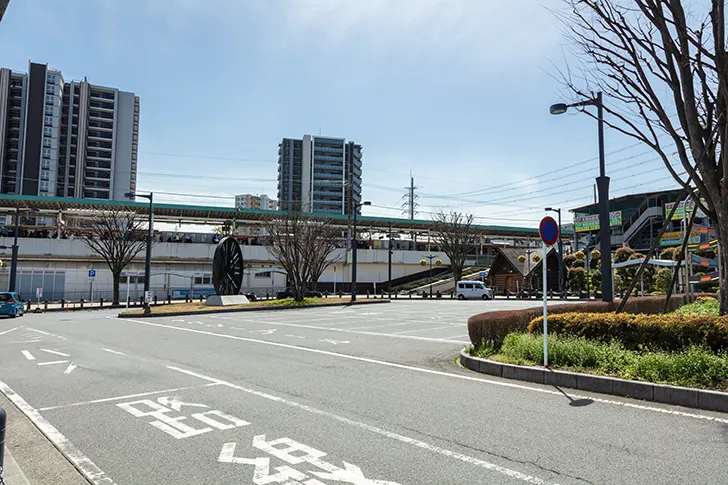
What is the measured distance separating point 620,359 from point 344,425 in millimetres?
4603

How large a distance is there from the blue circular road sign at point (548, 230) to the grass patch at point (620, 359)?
1.74m

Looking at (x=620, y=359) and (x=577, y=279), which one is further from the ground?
(x=577, y=279)

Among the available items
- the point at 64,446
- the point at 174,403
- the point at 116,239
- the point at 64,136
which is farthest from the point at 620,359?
the point at 64,136

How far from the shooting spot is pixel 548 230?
344 inches

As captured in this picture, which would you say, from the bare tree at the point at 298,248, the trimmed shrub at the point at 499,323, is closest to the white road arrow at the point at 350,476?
the trimmed shrub at the point at 499,323

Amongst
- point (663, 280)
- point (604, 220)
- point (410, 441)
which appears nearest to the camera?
point (410, 441)

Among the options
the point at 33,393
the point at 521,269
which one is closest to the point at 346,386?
the point at 33,393

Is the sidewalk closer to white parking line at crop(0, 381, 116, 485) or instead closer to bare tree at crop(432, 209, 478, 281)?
white parking line at crop(0, 381, 116, 485)

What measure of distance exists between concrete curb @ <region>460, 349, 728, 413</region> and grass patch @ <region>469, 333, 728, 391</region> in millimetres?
274

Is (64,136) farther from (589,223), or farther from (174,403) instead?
(174,403)

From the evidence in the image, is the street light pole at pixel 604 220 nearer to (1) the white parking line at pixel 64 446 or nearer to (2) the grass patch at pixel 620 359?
(2) the grass patch at pixel 620 359

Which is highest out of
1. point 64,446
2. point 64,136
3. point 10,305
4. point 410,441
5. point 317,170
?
point 317,170

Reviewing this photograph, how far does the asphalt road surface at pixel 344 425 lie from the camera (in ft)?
13.5

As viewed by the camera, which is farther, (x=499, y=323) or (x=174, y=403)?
(x=499, y=323)
